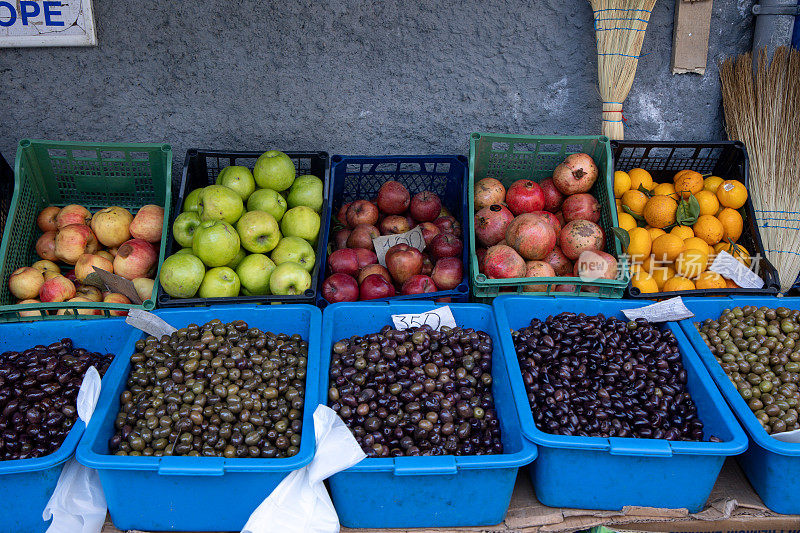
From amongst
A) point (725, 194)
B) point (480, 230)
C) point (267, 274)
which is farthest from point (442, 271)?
point (725, 194)

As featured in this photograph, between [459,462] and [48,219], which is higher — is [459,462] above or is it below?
below

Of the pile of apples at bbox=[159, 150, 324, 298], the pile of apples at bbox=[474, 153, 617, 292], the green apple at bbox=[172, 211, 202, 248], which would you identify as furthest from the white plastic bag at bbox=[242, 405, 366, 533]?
the green apple at bbox=[172, 211, 202, 248]

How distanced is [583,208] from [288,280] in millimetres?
1644

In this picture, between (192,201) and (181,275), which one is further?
(192,201)

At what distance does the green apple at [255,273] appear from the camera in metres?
2.73

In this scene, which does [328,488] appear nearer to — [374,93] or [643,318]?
[643,318]

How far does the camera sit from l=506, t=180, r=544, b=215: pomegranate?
3.06 metres

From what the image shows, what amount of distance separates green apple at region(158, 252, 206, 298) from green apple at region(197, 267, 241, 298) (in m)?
0.04

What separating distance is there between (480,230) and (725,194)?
55.7 inches

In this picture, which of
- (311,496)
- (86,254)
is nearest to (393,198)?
(86,254)

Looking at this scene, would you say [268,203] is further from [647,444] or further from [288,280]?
[647,444]

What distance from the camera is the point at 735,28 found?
3.34 m

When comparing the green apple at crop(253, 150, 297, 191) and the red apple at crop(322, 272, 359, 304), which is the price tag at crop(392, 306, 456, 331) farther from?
the green apple at crop(253, 150, 297, 191)

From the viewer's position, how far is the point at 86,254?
283 cm
